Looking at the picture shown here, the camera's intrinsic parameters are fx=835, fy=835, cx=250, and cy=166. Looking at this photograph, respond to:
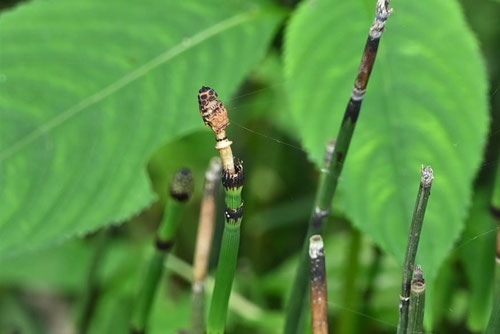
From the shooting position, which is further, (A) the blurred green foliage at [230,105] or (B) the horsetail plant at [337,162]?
(A) the blurred green foliage at [230,105]

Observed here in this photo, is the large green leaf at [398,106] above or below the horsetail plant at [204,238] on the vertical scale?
above

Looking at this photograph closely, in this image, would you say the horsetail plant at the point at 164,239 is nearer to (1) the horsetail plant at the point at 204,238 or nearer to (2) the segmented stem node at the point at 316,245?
(1) the horsetail plant at the point at 204,238

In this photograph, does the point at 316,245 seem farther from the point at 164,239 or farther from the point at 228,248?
the point at 164,239

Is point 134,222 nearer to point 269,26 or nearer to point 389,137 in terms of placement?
point 269,26

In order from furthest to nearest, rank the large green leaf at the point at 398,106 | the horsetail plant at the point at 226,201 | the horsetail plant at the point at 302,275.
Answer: the large green leaf at the point at 398,106, the horsetail plant at the point at 302,275, the horsetail plant at the point at 226,201

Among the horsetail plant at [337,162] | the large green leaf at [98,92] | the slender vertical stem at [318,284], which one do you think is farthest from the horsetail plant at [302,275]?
the large green leaf at [98,92]

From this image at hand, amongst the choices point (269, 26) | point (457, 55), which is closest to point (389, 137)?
point (457, 55)
